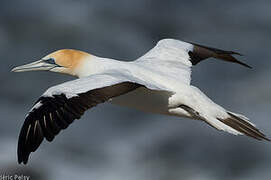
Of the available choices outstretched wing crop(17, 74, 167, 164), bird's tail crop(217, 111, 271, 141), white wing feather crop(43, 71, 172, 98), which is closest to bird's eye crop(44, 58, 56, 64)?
white wing feather crop(43, 71, 172, 98)

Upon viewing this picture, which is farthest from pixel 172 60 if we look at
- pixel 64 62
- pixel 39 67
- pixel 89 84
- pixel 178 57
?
pixel 89 84

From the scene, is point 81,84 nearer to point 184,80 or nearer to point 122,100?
point 122,100

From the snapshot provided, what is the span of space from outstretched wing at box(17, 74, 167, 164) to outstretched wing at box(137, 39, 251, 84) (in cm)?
129

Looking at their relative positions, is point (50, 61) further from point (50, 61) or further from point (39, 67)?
point (39, 67)

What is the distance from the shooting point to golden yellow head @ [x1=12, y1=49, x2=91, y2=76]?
7309 millimetres

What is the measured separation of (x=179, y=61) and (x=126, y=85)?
4.93ft

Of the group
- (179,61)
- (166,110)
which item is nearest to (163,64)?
(179,61)

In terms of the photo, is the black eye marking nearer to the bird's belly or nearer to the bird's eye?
the bird's eye

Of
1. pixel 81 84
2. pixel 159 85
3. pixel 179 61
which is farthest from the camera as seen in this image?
pixel 179 61

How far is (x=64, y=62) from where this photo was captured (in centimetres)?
737

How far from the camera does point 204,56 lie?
318 inches

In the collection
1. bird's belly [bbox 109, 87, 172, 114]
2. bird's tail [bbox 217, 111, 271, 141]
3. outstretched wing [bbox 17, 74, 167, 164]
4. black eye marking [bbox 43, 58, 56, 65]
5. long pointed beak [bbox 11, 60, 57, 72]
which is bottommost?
bird's tail [bbox 217, 111, 271, 141]

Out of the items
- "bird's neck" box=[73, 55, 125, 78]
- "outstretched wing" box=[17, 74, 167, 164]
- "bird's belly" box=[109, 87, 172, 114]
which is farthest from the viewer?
"bird's neck" box=[73, 55, 125, 78]

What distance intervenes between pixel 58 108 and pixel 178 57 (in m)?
2.22
